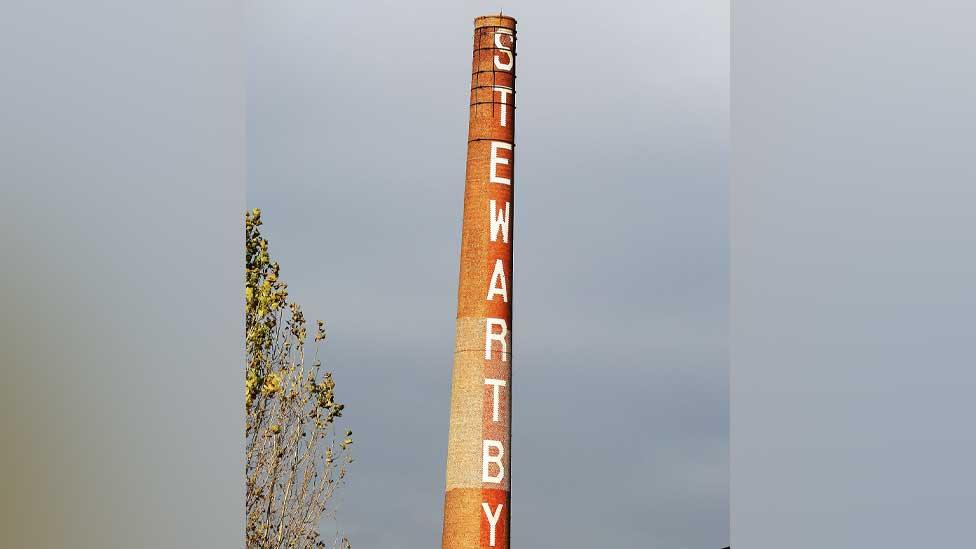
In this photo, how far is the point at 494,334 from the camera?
1819cm

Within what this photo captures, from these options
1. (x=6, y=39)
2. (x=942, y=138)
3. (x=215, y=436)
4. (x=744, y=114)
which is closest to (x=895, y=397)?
(x=942, y=138)

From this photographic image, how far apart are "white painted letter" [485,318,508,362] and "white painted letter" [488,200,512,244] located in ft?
3.80

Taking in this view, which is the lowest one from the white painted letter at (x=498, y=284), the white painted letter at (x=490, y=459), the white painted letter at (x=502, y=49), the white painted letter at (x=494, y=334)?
the white painted letter at (x=490, y=459)

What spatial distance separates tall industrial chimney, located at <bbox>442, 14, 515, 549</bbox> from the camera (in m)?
18.0

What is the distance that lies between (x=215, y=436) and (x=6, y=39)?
124 cm

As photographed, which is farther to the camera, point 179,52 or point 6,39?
point 179,52

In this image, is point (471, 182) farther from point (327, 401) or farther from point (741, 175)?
point (741, 175)

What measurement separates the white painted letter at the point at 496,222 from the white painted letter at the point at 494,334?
1.16m

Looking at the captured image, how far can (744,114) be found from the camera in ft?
13.1

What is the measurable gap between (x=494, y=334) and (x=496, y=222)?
1602 mm

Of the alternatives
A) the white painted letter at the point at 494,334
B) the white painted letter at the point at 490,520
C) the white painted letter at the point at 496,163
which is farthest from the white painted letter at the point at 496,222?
the white painted letter at the point at 490,520

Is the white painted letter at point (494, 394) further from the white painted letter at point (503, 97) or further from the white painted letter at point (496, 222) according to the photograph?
the white painted letter at point (503, 97)

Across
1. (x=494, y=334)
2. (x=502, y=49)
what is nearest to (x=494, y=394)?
(x=494, y=334)

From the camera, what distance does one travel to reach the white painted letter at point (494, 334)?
59.5 feet
